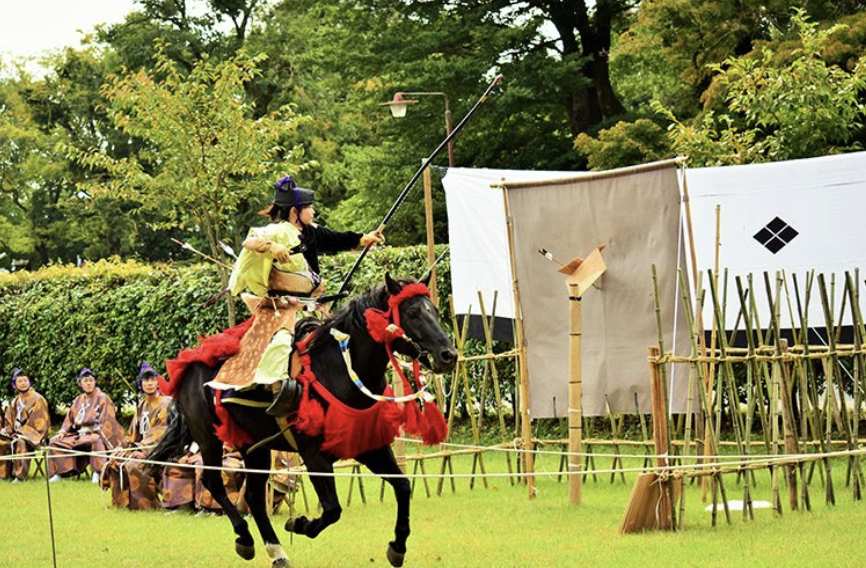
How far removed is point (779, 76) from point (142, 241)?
29500 mm

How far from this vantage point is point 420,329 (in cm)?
783

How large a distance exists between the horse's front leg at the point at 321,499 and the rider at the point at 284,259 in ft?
1.34

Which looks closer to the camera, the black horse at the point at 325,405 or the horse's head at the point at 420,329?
the horse's head at the point at 420,329

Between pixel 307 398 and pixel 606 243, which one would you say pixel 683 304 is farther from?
pixel 307 398

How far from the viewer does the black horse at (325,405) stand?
25.9 feet

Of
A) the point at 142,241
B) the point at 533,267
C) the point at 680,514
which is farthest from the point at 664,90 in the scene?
the point at 142,241

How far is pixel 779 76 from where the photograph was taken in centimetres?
1533

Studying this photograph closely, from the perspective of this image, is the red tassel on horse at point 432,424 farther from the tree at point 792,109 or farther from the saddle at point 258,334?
the tree at point 792,109

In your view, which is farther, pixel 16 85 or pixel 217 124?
pixel 16 85

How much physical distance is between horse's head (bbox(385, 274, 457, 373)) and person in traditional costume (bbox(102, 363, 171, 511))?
4529 mm

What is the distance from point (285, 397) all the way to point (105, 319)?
12.7 m

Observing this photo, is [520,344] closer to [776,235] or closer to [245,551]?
[776,235]

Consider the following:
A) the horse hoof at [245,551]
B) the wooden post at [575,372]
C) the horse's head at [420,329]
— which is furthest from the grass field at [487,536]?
the horse's head at [420,329]

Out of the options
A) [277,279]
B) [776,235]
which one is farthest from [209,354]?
[776,235]
